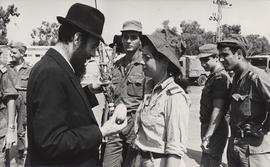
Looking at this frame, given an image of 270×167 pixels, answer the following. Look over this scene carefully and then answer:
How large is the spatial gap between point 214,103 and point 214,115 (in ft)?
0.45

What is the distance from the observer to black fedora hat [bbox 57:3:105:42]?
207 centimetres

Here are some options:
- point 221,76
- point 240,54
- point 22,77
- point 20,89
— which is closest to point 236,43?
point 240,54

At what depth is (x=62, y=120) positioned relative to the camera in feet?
6.33

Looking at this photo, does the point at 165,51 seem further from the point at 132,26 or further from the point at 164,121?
the point at 132,26

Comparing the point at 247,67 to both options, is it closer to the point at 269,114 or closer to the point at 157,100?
the point at 269,114

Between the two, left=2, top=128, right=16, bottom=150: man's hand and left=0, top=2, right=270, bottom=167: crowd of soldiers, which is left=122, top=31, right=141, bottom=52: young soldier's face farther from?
left=2, top=128, right=16, bottom=150: man's hand

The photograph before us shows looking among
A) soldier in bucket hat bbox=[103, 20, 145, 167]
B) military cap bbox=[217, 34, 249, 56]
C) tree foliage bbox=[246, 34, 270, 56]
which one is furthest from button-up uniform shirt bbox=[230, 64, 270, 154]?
tree foliage bbox=[246, 34, 270, 56]

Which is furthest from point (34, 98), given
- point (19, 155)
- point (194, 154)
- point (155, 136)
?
point (194, 154)

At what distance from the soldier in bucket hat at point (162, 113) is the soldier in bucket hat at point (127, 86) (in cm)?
142

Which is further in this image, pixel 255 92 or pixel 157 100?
pixel 255 92

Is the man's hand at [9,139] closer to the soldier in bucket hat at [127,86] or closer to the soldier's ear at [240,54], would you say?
the soldier in bucket hat at [127,86]

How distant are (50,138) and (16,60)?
537cm

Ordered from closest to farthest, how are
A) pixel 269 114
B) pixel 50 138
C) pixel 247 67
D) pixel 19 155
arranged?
pixel 50 138
pixel 269 114
pixel 247 67
pixel 19 155

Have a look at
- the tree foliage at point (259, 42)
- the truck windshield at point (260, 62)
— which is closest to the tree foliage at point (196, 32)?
the tree foliage at point (259, 42)
